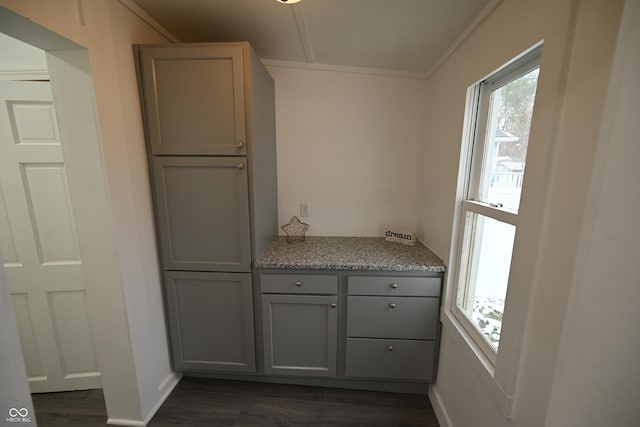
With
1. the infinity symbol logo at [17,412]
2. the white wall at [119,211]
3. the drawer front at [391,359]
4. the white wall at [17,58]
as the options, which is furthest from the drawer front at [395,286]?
the white wall at [17,58]

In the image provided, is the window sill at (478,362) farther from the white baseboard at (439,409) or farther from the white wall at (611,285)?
the white baseboard at (439,409)

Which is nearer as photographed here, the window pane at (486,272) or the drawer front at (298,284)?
the window pane at (486,272)

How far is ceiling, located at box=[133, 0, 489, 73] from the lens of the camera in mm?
1195

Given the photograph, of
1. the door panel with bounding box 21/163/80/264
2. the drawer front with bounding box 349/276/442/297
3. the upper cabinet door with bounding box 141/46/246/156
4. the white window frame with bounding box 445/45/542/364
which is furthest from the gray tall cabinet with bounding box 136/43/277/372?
the white window frame with bounding box 445/45/542/364

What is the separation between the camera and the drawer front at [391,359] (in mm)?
1591

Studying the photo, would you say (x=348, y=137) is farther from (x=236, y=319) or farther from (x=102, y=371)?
(x=102, y=371)

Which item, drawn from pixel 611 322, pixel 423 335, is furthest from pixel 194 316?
pixel 611 322

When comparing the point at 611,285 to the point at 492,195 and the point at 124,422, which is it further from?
the point at 124,422

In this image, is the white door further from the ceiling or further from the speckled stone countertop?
the speckled stone countertop

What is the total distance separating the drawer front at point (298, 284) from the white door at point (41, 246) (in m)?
1.17

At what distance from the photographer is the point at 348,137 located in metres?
1.95

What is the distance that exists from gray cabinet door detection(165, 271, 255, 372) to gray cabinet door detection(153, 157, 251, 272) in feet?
0.32

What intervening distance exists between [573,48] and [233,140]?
1.41 metres

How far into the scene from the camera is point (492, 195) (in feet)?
3.97
